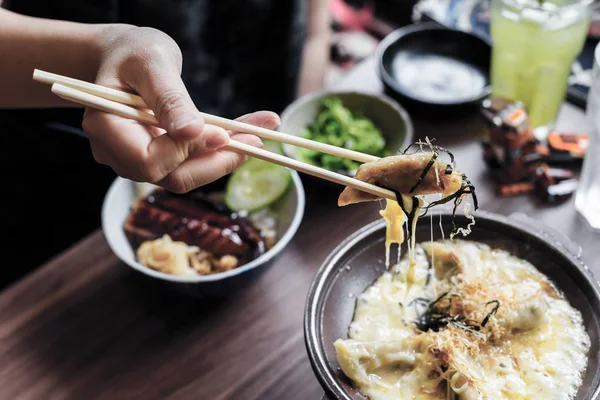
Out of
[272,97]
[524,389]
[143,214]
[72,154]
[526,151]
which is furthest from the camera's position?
[272,97]

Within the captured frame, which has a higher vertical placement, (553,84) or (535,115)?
(553,84)

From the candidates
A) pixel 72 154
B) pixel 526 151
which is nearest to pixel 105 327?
pixel 72 154

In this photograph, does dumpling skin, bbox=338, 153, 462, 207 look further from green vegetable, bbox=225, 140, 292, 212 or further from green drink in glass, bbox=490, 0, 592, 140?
green drink in glass, bbox=490, 0, 592, 140

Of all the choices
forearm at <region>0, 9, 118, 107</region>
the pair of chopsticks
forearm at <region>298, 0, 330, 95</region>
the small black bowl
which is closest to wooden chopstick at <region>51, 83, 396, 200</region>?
the pair of chopsticks

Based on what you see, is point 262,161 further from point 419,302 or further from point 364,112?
point 419,302

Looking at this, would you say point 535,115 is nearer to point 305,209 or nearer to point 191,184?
point 305,209

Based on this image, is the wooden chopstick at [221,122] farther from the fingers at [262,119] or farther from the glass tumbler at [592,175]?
the glass tumbler at [592,175]
